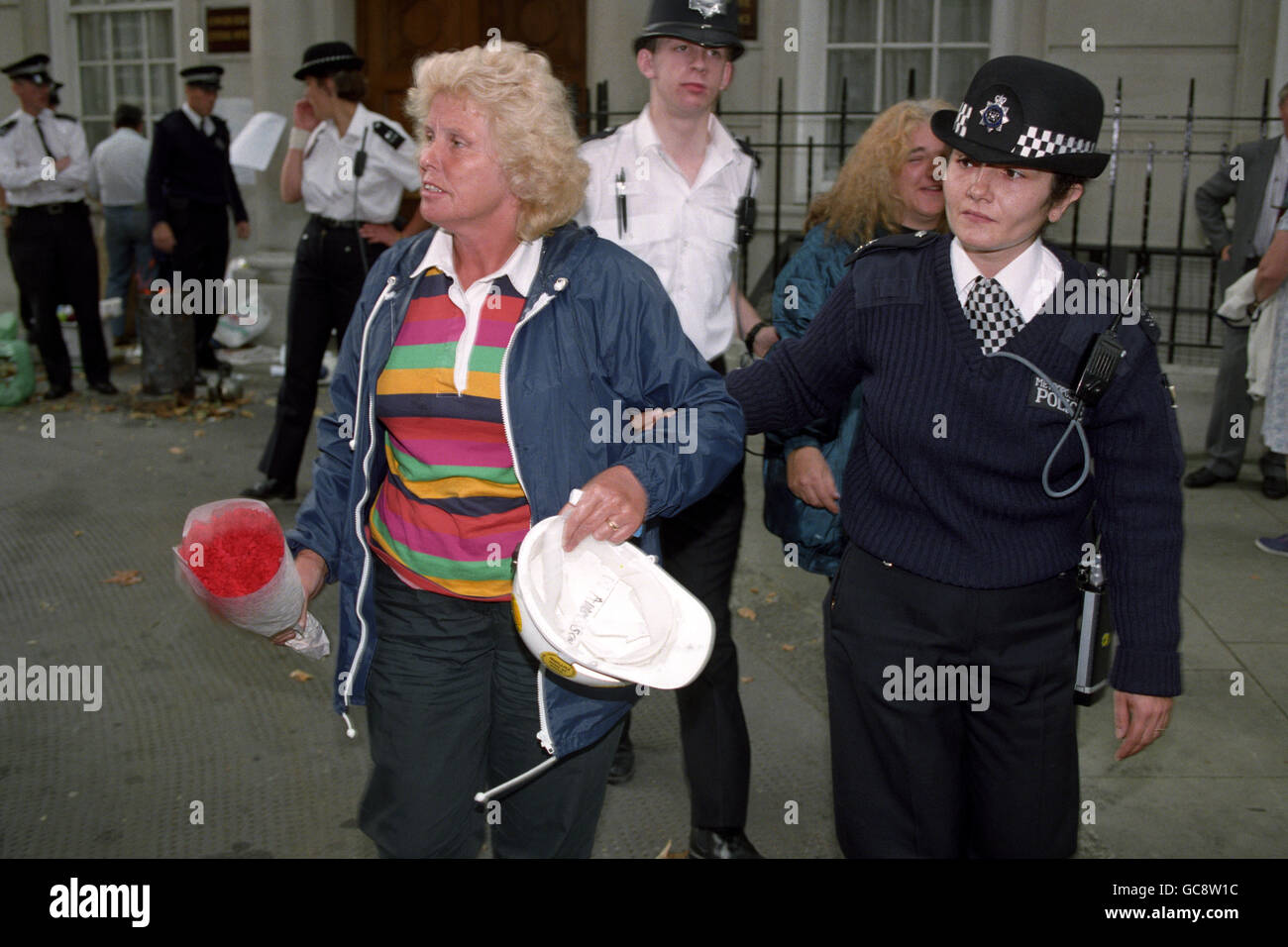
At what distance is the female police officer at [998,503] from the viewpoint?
247 cm

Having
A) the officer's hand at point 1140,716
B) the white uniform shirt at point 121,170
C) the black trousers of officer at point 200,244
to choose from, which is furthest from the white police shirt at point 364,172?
the white uniform shirt at point 121,170

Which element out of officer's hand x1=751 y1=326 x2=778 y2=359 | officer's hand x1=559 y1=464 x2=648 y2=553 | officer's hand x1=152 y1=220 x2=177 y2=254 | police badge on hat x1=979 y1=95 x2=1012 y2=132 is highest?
police badge on hat x1=979 y1=95 x2=1012 y2=132

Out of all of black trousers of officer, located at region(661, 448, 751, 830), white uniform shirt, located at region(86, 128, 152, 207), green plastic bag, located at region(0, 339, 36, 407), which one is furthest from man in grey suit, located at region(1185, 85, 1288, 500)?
white uniform shirt, located at region(86, 128, 152, 207)

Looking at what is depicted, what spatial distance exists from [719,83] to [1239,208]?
478 cm

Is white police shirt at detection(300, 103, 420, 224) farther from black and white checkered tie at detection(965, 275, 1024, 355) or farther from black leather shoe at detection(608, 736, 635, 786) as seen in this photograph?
black and white checkered tie at detection(965, 275, 1024, 355)

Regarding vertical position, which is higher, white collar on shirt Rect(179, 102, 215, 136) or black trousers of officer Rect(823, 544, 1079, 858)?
white collar on shirt Rect(179, 102, 215, 136)

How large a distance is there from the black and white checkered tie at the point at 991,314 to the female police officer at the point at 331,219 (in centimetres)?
466

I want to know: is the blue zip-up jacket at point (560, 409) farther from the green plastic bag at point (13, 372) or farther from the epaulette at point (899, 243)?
the green plastic bag at point (13, 372)

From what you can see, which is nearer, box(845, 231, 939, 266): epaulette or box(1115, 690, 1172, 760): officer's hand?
box(1115, 690, 1172, 760): officer's hand

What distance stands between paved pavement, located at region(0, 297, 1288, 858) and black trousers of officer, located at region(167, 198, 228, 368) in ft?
12.1

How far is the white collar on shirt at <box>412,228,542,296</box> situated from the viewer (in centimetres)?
267

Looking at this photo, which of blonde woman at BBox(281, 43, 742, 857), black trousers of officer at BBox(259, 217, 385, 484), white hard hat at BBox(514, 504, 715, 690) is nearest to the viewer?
white hard hat at BBox(514, 504, 715, 690)

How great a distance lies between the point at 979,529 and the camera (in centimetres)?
251

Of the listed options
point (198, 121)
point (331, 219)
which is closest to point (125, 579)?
point (331, 219)
